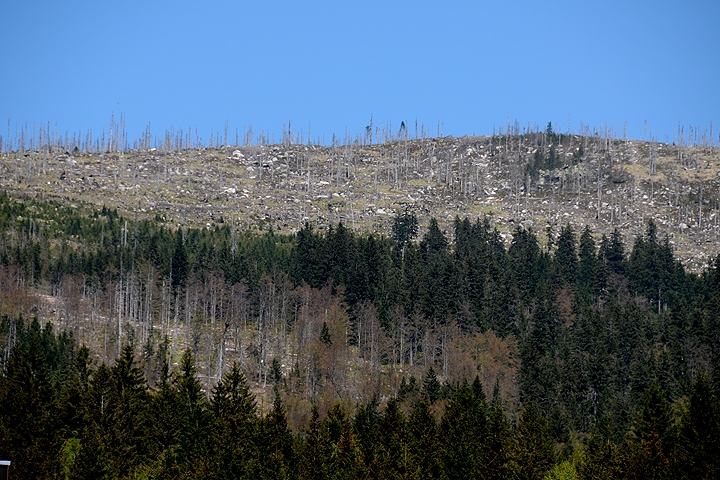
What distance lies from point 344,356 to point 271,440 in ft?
172

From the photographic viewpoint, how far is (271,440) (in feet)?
250

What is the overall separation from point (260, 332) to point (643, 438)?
222 ft

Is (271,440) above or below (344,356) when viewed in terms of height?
below

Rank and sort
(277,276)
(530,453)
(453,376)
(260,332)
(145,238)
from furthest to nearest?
(145,238) → (277,276) → (260,332) → (453,376) → (530,453)

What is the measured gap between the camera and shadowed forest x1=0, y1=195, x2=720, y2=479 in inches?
3014

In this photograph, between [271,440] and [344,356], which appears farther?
[344,356]

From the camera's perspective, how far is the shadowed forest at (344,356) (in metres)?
76.6

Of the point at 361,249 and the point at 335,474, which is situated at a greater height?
the point at 361,249

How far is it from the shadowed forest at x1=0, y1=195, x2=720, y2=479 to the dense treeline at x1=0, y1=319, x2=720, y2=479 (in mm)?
208

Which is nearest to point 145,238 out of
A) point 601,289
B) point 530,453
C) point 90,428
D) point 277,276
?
point 277,276

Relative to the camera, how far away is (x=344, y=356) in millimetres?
128375

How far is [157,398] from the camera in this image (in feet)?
278

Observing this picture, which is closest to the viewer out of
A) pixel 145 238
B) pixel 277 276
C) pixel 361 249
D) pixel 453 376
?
pixel 453 376

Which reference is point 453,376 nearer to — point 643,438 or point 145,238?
point 643,438
